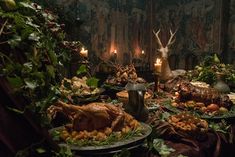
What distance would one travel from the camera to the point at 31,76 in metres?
1.42

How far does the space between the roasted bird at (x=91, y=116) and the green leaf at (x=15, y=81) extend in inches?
25.7

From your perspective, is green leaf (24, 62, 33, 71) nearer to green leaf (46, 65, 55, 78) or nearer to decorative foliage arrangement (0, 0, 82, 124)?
decorative foliage arrangement (0, 0, 82, 124)

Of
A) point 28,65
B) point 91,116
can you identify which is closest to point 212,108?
point 91,116

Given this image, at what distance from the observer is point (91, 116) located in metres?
2.04

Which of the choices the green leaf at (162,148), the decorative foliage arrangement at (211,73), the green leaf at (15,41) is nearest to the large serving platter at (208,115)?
the green leaf at (162,148)

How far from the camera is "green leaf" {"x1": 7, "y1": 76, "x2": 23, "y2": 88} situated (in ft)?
4.39

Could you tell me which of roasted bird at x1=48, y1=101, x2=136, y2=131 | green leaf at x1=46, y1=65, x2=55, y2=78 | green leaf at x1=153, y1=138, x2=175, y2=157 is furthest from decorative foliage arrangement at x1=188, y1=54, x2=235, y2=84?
green leaf at x1=46, y1=65, x2=55, y2=78

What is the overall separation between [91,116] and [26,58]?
0.70 meters

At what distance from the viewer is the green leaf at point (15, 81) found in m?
1.34

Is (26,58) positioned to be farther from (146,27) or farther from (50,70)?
(146,27)

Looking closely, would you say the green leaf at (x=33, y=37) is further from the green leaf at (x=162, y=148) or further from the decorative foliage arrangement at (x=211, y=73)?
the decorative foliage arrangement at (x=211, y=73)

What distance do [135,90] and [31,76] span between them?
137 cm

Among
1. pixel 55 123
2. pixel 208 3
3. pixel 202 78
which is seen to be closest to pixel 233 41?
pixel 208 3

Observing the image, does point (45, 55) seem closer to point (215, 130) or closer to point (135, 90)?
point (135, 90)
